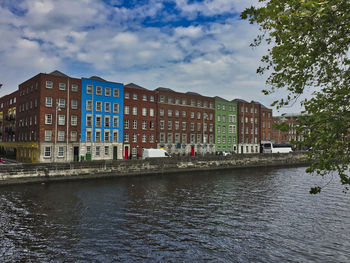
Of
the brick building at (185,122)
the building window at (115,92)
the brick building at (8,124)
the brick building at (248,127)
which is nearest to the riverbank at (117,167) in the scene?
the brick building at (185,122)

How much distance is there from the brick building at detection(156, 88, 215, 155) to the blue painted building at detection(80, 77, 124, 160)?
1153 centimetres

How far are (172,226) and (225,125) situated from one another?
2586 inches

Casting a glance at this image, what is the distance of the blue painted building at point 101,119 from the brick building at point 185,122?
11.5m

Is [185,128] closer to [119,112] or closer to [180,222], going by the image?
[119,112]

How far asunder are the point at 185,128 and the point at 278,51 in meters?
62.4

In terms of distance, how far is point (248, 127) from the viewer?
286ft

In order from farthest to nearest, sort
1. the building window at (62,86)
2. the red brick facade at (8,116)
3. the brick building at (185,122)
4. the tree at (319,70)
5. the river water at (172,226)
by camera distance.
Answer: the brick building at (185,122) < the red brick facade at (8,116) < the building window at (62,86) < the river water at (172,226) < the tree at (319,70)

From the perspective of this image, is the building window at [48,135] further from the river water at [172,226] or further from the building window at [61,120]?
the river water at [172,226]

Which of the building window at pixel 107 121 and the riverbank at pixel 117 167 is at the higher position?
the building window at pixel 107 121

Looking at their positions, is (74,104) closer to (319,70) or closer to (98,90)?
(98,90)

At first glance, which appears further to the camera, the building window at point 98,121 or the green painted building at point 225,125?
the green painted building at point 225,125

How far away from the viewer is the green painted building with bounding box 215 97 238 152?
78.0m

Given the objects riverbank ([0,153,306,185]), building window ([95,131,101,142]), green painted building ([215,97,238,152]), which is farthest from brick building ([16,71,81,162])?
green painted building ([215,97,238,152])

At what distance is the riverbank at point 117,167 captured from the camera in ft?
108
